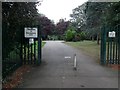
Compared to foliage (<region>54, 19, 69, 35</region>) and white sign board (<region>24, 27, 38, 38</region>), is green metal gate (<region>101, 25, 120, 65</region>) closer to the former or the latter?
white sign board (<region>24, 27, 38, 38</region>)

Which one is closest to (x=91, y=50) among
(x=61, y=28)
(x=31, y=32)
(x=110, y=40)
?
(x=110, y=40)

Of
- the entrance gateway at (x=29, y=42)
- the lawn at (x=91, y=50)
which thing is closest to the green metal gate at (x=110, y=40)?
the lawn at (x=91, y=50)

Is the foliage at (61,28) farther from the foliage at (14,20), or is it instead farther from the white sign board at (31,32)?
the foliage at (14,20)

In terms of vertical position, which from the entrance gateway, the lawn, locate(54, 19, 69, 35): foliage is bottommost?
the lawn

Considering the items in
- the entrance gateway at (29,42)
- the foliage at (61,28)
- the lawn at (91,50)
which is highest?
the foliage at (61,28)

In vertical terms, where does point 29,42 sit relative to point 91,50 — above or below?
above

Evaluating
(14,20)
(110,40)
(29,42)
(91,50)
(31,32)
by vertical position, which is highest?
(14,20)

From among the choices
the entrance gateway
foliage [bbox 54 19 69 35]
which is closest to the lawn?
the entrance gateway

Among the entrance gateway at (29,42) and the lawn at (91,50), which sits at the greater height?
the entrance gateway at (29,42)

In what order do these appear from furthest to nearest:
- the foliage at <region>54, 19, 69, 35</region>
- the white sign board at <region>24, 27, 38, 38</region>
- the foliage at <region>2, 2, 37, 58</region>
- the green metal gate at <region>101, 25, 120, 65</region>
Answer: the foliage at <region>54, 19, 69, 35</region>
the green metal gate at <region>101, 25, 120, 65</region>
the white sign board at <region>24, 27, 38, 38</region>
the foliage at <region>2, 2, 37, 58</region>

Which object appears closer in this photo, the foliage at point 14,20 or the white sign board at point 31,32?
the foliage at point 14,20

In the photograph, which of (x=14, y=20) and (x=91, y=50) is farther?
(x=91, y=50)

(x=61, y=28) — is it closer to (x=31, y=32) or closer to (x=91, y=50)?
(x=91, y=50)

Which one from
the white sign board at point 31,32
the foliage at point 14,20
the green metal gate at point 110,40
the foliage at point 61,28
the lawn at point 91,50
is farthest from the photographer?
the foliage at point 61,28
